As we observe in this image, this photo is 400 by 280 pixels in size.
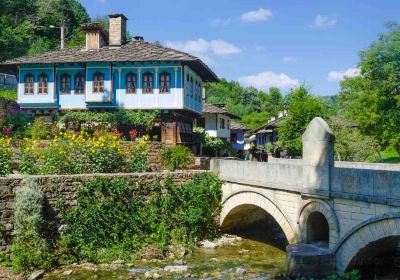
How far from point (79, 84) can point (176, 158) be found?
9.56 meters

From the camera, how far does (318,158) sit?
43.5ft

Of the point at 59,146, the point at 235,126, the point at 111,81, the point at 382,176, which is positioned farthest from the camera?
the point at 235,126

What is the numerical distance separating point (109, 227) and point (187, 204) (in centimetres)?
332

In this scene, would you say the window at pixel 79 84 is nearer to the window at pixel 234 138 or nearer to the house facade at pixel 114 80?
the house facade at pixel 114 80

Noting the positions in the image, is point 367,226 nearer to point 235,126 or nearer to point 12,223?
point 12,223

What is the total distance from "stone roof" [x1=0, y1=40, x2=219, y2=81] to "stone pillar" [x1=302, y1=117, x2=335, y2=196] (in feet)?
40.5

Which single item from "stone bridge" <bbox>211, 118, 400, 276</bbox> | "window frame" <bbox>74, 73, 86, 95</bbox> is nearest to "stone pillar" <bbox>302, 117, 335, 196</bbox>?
"stone bridge" <bbox>211, 118, 400, 276</bbox>

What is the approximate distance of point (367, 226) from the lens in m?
11.6

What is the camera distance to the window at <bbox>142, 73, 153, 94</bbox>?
25.7 m

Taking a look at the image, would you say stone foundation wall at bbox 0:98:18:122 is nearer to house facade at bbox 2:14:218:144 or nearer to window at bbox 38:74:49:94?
house facade at bbox 2:14:218:144

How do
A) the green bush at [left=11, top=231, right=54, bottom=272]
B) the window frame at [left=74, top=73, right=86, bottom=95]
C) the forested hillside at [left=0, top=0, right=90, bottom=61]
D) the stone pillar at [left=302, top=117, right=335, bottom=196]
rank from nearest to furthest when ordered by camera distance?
the stone pillar at [left=302, top=117, right=335, bottom=196] < the green bush at [left=11, top=231, right=54, bottom=272] < the window frame at [left=74, top=73, right=86, bottom=95] < the forested hillside at [left=0, top=0, right=90, bottom=61]

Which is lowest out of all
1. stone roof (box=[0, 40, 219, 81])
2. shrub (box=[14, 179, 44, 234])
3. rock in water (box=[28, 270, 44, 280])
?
rock in water (box=[28, 270, 44, 280])

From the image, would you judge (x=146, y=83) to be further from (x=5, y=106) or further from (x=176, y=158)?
(x=5, y=106)

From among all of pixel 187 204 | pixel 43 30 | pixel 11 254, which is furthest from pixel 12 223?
pixel 43 30
